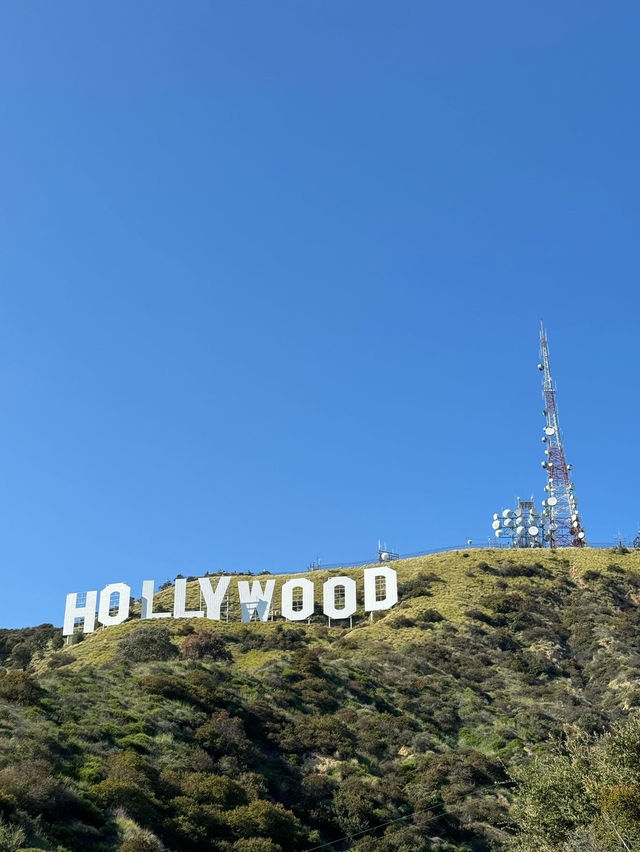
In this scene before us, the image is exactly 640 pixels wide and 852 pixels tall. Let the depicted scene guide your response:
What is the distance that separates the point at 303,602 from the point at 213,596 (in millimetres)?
8108

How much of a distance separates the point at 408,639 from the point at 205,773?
32.5 meters

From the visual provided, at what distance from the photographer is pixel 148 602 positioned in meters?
71.3

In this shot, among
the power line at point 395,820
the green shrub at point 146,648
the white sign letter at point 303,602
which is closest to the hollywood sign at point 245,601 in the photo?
the white sign letter at point 303,602

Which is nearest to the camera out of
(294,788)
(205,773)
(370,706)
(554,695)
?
(205,773)

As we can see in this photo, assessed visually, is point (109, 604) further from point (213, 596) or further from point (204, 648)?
point (204, 648)

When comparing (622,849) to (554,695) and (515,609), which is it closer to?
(554,695)

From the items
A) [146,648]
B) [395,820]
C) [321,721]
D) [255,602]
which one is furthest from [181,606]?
[395,820]

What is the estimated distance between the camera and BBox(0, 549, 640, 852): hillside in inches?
1016

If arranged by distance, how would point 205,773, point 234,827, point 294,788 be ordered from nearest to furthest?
point 234,827, point 205,773, point 294,788

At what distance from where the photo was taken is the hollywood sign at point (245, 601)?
69.0 meters

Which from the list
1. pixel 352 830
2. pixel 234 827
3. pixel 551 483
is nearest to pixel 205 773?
pixel 234 827

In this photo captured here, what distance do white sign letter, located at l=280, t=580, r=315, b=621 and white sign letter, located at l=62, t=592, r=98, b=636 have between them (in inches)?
694

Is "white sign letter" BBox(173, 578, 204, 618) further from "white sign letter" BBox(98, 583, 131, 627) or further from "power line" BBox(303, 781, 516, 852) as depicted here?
"power line" BBox(303, 781, 516, 852)

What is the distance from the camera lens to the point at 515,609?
221 ft
